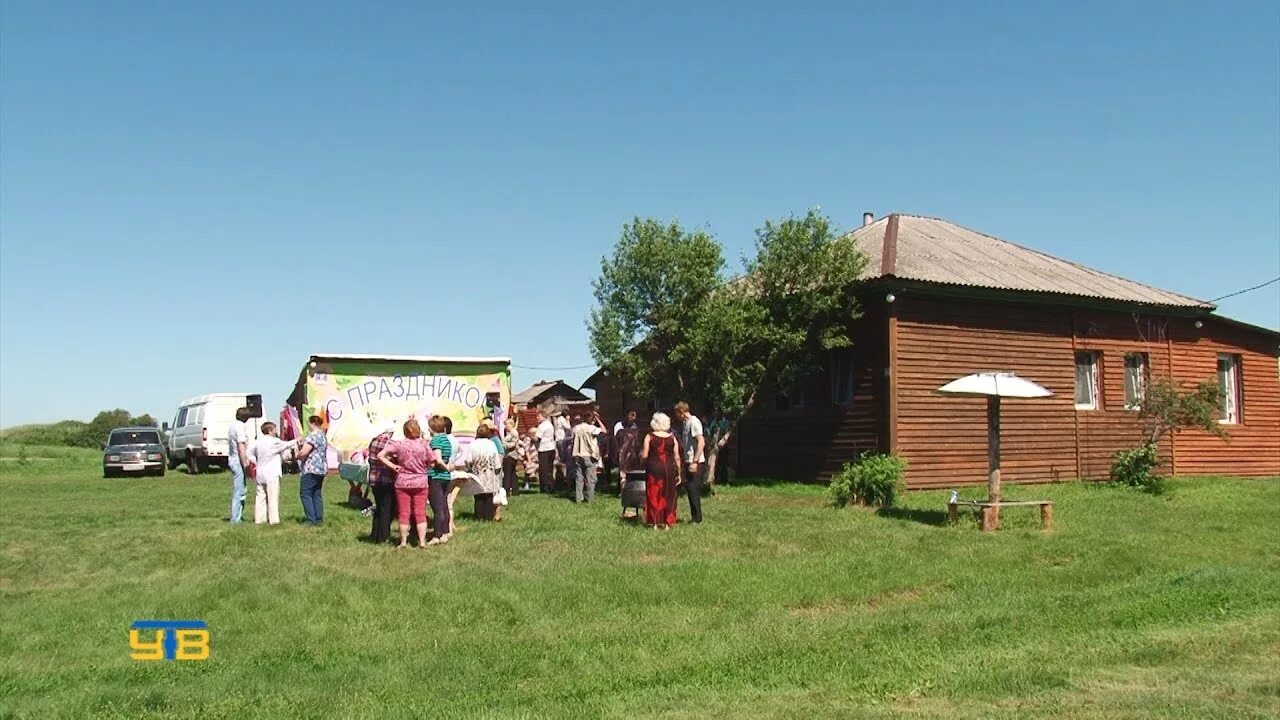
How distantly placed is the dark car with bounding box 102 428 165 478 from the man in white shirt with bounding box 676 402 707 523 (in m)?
22.2

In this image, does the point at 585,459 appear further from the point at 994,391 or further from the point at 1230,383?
the point at 1230,383

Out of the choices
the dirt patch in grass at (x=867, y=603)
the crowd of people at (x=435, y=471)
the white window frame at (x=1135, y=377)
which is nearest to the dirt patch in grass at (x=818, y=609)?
the dirt patch in grass at (x=867, y=603)

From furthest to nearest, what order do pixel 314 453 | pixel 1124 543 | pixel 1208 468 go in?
1. pixel 1208 468
2. pixel 314 453
3. pixel 1124 543

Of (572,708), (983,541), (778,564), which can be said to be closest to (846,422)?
(983,541)

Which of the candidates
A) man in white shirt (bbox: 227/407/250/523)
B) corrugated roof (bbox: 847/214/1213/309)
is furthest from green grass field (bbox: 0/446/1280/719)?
corrugated roof (bbox: 847/214/1213/309)

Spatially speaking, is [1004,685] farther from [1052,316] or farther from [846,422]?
[1052,316]

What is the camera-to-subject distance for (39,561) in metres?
12.4

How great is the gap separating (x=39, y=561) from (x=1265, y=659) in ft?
39.9

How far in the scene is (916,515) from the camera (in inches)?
622

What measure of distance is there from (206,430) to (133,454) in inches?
89.7

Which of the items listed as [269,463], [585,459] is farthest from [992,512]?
[269,463]

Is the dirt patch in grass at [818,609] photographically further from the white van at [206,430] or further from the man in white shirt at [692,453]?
the white van at [206,430]

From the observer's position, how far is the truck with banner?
20.2 metres

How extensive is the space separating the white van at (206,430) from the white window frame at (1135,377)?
22.7 meters
